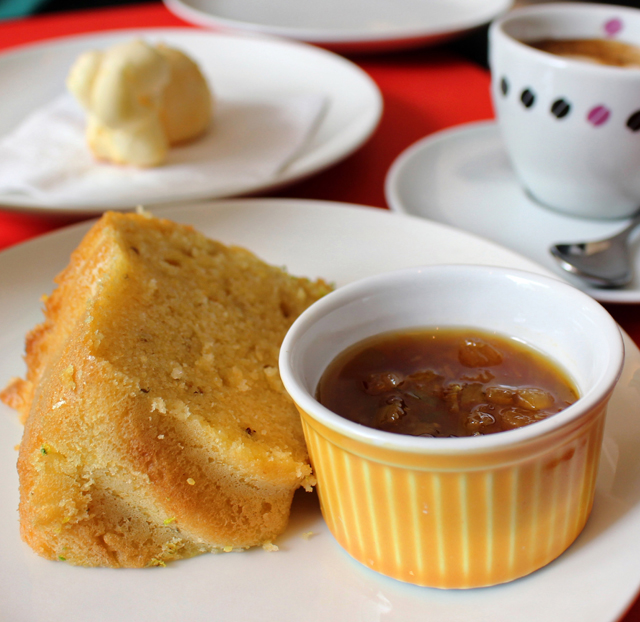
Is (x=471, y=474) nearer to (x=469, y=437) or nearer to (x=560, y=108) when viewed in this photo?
(x=469, y=437)

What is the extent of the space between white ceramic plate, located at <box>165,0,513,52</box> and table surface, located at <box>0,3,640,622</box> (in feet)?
0.44

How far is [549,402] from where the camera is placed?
102 centimetres

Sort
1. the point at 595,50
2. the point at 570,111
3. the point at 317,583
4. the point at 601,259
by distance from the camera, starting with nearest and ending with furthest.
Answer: the point at 317,583 → the point at 601,259 → the point at 570,111 → the point at 595,50

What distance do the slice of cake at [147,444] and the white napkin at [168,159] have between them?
2.39ft

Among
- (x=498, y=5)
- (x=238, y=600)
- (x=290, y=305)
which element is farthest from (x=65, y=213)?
(x=498, y=5)

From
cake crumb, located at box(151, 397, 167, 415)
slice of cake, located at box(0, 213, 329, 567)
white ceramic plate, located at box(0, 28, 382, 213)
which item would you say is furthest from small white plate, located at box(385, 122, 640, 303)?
cake crumb, located at box(151, 397, 167, 415)

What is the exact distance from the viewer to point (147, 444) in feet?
3.33

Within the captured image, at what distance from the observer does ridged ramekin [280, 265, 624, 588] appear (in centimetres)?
87

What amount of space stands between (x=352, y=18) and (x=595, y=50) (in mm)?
1658

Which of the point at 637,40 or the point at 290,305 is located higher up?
the point at 637,40

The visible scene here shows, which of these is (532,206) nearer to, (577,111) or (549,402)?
(577,111)

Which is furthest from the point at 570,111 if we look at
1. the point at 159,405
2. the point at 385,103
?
the point at 159,405

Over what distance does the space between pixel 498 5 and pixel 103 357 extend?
2947 millimetres

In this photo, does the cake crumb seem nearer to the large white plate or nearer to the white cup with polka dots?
the large white plate
